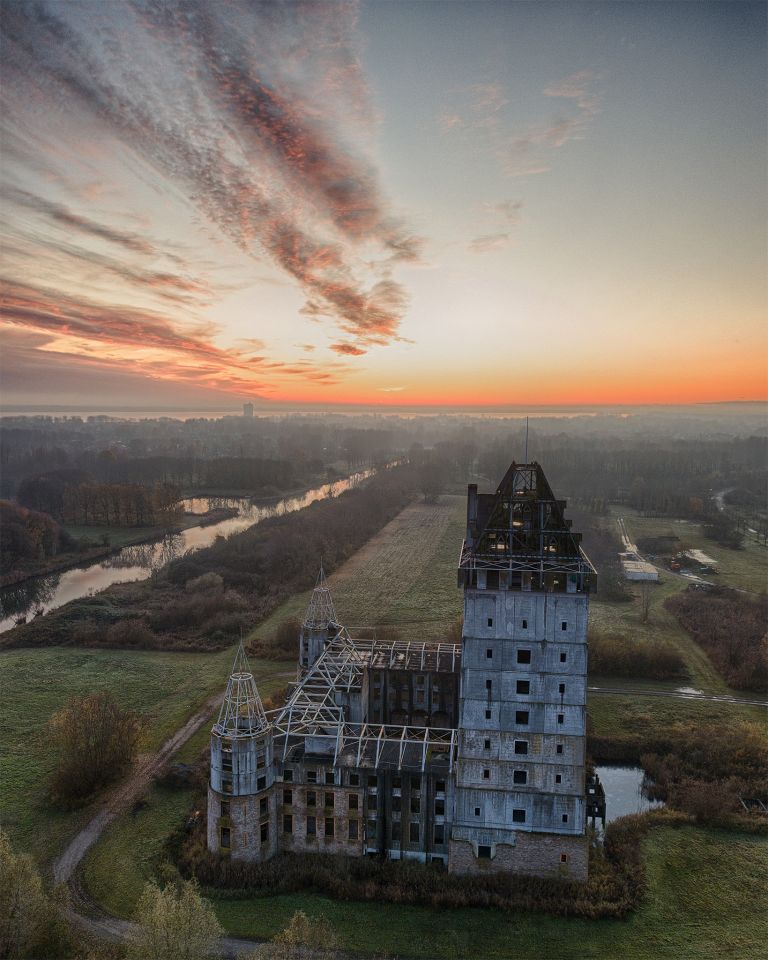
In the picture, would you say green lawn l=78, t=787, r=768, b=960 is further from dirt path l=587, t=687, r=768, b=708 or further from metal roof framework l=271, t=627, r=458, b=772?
dirt path l=587, t=687, r=768, b=708

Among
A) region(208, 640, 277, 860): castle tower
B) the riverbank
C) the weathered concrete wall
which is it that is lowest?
the riverbank

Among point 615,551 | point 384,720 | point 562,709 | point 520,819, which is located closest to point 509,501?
point 562,709

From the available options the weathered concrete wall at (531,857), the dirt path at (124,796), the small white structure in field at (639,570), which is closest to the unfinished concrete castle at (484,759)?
the weathered concrete wall at (531,857)

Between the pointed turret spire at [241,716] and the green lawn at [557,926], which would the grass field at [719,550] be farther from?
the pointed turret spire at [241,716]

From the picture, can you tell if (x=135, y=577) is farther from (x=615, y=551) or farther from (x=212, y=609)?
(x=615, y=551)

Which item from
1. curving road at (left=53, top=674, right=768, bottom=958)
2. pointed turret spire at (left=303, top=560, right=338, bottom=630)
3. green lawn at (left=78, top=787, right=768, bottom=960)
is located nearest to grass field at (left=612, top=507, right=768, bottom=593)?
curving road at (left=53, top=674, right=768, bottom=958)

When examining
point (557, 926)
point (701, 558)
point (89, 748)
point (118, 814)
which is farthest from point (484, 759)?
point (701, 558)

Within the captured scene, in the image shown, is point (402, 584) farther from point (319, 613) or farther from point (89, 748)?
point (89, 748)
